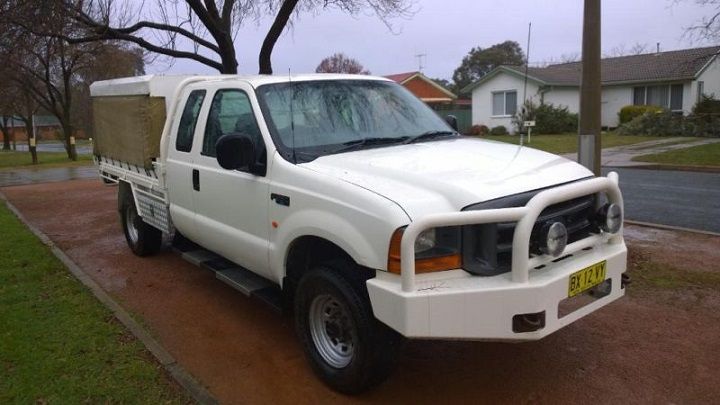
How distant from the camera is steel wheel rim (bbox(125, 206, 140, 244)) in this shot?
7.28 m

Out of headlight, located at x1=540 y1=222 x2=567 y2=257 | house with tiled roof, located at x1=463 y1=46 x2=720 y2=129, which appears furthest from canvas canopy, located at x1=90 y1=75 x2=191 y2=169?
house with tiled roof, located at x1=463 y1=46 x2=720 y2=129

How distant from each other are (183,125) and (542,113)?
94.0 feet

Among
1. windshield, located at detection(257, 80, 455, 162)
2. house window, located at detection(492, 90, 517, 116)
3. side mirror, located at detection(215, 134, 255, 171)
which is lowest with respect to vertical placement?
side mirror, located at detection(215, 134, 255, 171)

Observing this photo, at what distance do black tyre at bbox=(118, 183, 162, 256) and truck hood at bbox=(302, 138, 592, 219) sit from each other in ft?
12.5

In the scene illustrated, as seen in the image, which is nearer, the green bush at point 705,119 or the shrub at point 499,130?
the green bush at point 705,119

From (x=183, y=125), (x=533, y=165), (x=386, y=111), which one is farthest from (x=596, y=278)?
(x=183, y=125)

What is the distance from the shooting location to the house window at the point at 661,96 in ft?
105

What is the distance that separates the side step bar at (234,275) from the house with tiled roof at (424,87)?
135 feet

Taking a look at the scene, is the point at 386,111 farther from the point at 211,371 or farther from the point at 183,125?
the point at 211,371

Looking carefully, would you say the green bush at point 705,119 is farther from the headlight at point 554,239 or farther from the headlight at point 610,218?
the headlight at point 554,239

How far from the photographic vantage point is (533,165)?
3.94 m

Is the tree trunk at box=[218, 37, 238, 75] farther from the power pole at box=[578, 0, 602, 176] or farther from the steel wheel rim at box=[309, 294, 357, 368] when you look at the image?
the steel wheel rim at box=[309, 294, 357, 368]

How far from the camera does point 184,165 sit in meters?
5.56

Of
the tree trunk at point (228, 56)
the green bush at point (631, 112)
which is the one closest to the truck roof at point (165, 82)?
the tree trunk at point (228, 56)
